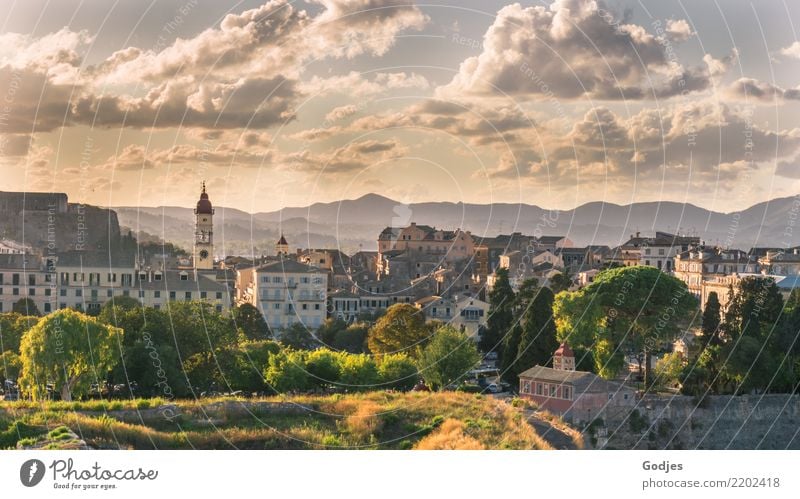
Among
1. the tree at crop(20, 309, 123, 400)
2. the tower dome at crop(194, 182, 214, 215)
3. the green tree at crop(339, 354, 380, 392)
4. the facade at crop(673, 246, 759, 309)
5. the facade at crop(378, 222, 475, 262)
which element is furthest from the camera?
the facade at crop(378, 222, 475, 262)

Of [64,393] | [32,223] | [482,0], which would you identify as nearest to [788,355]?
[482,0]

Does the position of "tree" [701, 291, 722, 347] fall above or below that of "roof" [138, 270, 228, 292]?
below

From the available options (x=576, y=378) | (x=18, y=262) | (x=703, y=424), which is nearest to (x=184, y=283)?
(x=18, y=262)

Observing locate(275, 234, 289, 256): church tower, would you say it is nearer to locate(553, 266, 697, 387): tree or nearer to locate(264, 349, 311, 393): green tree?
locate(553, 266, 697, 387): tree

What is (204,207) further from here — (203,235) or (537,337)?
(537,337)

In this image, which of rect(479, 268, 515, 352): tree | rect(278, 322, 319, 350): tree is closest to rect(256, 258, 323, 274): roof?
rect(278, 322, 319, 350): tree

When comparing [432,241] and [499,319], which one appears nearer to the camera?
[499,319]
